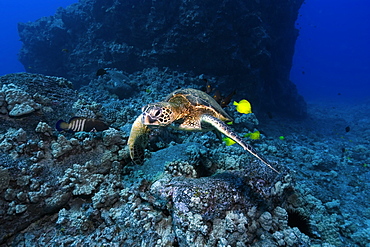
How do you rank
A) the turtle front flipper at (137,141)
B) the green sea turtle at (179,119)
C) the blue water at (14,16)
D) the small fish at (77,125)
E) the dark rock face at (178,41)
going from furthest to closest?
1. the blue water at (14,16)
2. the dark rock face at (178,41)
3. the turtle front flipper at (137,141)
4. the small fish at (77,125)
5. the green sea turtle at (179,119)

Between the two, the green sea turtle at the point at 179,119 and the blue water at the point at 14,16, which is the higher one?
the blue water at the point at 14,16

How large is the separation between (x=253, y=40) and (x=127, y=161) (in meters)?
10.4

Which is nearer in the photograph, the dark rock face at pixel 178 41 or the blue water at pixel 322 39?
the dark rock face at pixel 178 41

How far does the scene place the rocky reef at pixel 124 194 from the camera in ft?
7.11

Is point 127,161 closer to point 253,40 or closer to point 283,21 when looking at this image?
point 253,40

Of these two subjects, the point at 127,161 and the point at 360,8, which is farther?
the point at 360,8

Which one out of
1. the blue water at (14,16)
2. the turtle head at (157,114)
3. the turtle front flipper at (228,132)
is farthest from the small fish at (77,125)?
the blue water at (14,16)

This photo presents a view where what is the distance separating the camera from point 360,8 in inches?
4237

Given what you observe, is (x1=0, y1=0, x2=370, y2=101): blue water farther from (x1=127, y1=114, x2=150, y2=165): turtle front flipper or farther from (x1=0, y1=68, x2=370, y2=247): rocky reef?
(x1=127, y1=114, x2=150, y2=165): turtle front flipper

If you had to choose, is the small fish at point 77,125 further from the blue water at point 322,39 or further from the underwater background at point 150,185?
the blue water at point 322,39

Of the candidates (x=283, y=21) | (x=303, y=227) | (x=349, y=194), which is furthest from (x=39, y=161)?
(x=283, y=21)

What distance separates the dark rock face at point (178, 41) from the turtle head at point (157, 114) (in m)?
8.65

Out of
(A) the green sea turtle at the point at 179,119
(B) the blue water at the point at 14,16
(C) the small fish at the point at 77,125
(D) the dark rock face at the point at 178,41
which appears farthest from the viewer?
(B) the blue water at the point at 14,16

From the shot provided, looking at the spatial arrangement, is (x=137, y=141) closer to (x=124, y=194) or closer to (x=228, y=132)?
(x=124, y=194)
